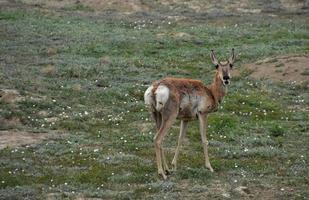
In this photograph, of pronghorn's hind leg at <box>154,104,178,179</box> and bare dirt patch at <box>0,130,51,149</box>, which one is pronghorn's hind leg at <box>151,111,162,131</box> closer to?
pronghorn's hind leg at <box>154,104,178,179</box>

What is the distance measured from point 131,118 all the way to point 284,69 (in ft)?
35.5

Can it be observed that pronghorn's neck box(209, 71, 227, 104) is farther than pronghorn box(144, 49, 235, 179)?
Yes

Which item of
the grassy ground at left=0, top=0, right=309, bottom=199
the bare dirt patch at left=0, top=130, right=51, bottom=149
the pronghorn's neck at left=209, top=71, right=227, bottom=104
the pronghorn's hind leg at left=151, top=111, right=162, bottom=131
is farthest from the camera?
the bare dirt patch at left=0, top=130, right=51, bottom=149

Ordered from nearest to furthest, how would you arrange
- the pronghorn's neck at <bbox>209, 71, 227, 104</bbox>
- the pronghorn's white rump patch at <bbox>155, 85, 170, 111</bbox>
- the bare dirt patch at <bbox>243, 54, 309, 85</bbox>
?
the pronghorn's white rump patch at <bbox>155, 85, 170, 111</bbox>, the pronghorn's neck at <bbox>209, 71, 227, 104</bbox>, the bare dirt patch at <bbox>243, 54, 309, 85</bbox>

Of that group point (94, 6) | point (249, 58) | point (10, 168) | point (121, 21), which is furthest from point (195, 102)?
point (94, 6)

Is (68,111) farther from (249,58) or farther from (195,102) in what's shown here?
(249,58)

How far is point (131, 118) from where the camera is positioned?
21016mm

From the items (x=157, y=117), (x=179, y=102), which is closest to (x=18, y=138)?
(x=157, y=117)

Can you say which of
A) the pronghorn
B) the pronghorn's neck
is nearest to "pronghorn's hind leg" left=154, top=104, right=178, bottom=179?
the pronghorn

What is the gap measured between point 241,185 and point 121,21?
112 ft

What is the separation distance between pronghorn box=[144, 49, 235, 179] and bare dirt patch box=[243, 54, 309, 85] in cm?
1205

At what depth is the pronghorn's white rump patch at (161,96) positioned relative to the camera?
47.2 feet

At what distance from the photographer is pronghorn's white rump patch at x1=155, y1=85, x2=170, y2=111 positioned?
14.4 metres

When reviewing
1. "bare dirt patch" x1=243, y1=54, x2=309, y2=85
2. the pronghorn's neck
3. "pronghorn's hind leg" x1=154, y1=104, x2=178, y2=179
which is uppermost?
the pronghorn's neck
